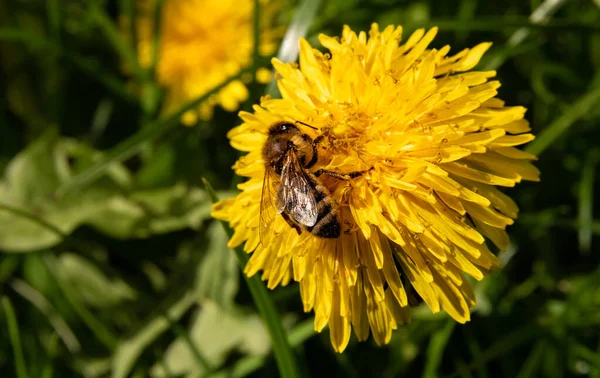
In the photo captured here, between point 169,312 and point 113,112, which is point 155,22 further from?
point 169,312

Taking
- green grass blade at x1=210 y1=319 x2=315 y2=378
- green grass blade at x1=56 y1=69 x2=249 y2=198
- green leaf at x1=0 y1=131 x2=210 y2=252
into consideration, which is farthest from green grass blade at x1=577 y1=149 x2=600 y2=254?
green leaf at x1=0 y1=131 x2=210 y2=252

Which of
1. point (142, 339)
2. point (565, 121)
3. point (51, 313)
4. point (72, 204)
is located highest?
point (72, 204)

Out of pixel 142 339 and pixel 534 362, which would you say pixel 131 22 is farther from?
pixel 534 362

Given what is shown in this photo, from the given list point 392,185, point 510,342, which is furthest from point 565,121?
point 392,185

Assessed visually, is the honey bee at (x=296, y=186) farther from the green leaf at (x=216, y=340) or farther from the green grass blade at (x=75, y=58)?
the green grass blade at (x=75, y=58)

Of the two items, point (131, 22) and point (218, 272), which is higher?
point (131, 22)

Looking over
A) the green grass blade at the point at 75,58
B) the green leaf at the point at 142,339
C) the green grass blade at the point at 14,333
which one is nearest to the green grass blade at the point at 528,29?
the green leaf at the point at 142,339
